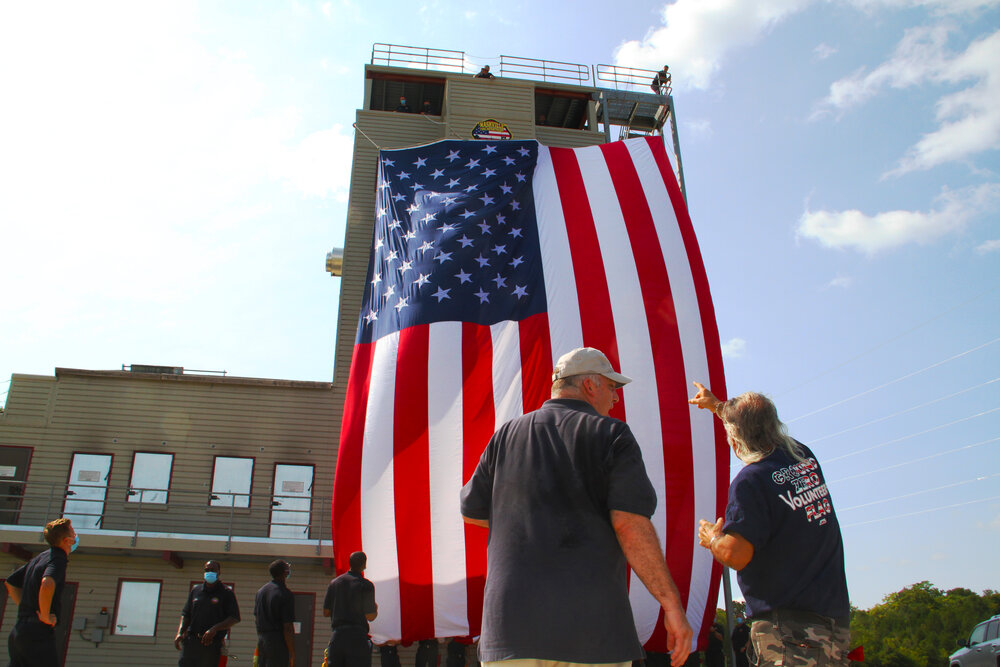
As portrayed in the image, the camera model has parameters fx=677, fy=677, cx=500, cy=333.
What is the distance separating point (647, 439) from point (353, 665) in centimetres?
344

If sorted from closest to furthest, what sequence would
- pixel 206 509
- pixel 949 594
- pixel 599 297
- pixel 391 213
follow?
pixel 599 297, pixel 391 213, pixel 206 509, pixel 949 594

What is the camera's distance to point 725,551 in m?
2.93

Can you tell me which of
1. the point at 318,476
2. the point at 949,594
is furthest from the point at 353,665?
the point at 949,594

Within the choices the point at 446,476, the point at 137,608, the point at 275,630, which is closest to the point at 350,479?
the point at 446,476

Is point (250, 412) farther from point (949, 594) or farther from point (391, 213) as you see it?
point (949, 594)

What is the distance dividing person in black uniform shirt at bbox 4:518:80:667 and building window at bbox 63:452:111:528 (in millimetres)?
10713

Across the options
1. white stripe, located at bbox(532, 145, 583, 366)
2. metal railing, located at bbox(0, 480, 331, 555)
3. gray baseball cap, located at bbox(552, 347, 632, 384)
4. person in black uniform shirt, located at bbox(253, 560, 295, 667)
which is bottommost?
person in black uniform shirt, located at bbox(253, 560, 295, 667)

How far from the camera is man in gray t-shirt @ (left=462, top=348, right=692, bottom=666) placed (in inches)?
85.7

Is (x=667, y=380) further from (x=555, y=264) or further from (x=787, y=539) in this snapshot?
(x=787, y=539)

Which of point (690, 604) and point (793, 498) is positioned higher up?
point (793, 498)

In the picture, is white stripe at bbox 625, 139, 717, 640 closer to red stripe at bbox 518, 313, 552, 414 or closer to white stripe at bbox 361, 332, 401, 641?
red stripe at bbox 518, 313, 552, 414

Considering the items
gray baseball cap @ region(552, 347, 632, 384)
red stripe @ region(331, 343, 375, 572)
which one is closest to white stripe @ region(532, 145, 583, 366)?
red stripe @ region(331, 343, 375, 572)

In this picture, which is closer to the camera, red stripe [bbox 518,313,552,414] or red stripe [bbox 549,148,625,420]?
red stripe [bbox 518,313,552,414]

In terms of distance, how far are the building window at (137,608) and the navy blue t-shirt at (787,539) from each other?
48.3 ft
